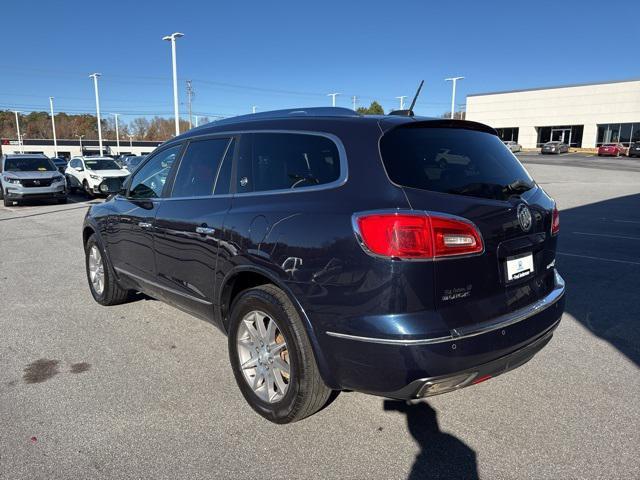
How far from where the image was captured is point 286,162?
3.09 metres

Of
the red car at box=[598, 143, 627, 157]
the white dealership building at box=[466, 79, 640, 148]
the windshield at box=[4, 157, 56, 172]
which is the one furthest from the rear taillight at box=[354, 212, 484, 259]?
the white dealership building at box=[466, 79, 640, 148]

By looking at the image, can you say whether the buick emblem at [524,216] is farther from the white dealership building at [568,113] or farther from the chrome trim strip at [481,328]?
the white dealership building at [568,113]

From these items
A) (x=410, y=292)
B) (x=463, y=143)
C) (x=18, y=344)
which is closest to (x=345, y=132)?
(x=463, y=143)

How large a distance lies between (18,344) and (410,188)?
382cm

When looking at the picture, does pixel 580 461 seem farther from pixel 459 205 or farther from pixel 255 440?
pixel 255 440

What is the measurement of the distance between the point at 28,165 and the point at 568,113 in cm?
5787

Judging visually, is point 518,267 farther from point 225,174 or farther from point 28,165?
point 28,165

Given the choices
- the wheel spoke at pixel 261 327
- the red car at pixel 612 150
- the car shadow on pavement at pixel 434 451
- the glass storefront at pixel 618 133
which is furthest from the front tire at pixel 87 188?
the glass storefront at pixel 618 133

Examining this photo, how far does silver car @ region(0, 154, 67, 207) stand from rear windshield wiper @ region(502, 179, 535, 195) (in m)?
17.2

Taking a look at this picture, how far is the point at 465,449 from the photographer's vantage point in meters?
2.75

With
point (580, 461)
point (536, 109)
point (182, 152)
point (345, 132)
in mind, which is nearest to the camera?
point (580, 461)

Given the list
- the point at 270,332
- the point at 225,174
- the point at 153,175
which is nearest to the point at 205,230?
the point at 225,174

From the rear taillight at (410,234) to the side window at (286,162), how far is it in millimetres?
453

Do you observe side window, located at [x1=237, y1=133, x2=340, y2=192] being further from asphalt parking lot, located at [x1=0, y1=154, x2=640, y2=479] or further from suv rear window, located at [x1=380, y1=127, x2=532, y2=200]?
asphalt parking lot, located at [x1=0, y1=154, x2=640, y2=479]
